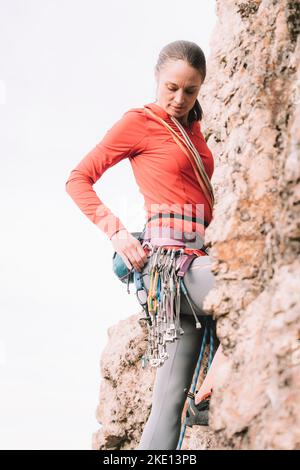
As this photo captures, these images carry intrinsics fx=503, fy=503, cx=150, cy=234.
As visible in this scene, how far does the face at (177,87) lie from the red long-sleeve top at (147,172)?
0.35 feet

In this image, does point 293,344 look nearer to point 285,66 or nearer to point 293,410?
point 293,410

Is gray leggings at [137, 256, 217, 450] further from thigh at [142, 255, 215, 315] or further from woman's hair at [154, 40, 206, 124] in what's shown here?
woman's hair at [154, 40, 206, 124]

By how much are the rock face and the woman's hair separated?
313mm

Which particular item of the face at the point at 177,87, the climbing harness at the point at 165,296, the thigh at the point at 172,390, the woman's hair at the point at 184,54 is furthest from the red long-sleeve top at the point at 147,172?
the thigh at the point at 172,390

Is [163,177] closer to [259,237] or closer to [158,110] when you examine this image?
[158,110]

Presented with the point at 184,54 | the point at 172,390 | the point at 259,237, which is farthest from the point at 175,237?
the point at 184,54

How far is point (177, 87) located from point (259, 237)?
1.67m

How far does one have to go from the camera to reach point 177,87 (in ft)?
13.1

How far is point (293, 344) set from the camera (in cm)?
234

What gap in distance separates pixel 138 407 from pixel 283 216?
3574mm

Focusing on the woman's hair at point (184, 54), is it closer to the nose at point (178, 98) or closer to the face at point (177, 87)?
the face at point (177, 87)

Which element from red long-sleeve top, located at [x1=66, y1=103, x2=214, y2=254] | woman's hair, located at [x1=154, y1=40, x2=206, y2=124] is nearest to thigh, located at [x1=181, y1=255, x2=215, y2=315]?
red long-sleeve top, located at [x1=66, y1=103, x2=214, y2=254]

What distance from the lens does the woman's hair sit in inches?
156

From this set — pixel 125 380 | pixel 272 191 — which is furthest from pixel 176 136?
pixel 125 380
